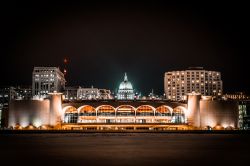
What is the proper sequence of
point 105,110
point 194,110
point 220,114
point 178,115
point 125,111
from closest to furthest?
point 220,114
point 194,110
point 178,115
point 125,111
point 105,110

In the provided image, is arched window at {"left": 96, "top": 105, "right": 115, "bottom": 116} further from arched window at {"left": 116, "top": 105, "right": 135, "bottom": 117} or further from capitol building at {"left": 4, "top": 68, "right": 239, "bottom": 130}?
arched window at {"left": 116, "top": 105, "right": 135, "bottom": 117}

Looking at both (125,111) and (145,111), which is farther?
(145,111)

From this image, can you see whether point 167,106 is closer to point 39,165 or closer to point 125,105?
point 125,105

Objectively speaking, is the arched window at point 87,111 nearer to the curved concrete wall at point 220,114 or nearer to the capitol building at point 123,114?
the capitol building at point 123,114

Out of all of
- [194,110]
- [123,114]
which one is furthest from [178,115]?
[123,114]

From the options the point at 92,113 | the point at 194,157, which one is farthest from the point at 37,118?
the point at 194,157

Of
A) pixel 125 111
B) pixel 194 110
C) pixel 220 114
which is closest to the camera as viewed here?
pixel 220 114

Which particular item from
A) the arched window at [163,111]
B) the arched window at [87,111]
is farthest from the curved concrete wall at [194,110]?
the arched window at [87,111]

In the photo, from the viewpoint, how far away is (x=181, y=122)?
127750mm

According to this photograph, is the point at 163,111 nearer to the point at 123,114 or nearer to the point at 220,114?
the point at 123,114

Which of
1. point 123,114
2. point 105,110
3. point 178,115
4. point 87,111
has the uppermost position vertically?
point 105,110

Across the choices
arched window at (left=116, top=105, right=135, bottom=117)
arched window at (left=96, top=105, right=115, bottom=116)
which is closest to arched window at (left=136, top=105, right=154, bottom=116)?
arched window at (left=116, top=105, right=135, bottom=117)

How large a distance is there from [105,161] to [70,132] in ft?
252

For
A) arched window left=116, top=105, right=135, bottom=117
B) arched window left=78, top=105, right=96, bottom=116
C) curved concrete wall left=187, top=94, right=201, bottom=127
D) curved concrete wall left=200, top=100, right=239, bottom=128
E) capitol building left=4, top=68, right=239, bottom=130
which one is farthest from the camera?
arched window left=78, top=105, right=96, bottom=116
